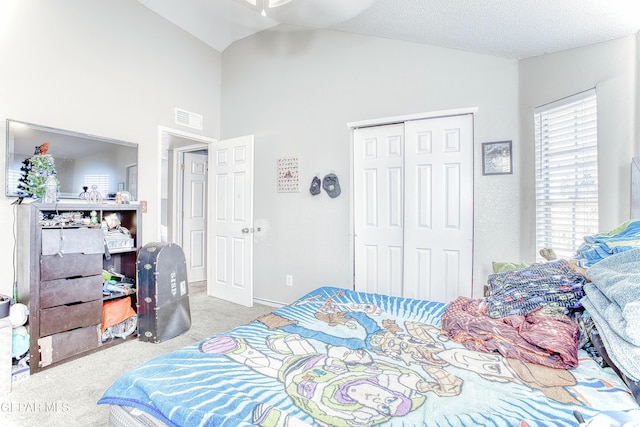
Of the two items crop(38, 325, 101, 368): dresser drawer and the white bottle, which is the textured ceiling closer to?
the white bottle

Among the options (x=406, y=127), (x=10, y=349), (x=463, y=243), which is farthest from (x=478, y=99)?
(x=10, y=349)

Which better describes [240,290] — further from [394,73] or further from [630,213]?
[630,213]

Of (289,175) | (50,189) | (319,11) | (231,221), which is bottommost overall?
(231,221)

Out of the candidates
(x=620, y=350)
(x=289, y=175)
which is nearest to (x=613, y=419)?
(x=620, y=350)

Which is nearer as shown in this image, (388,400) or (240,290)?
(388,400)

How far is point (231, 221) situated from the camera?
3.89 metres

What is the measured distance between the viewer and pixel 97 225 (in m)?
2.58

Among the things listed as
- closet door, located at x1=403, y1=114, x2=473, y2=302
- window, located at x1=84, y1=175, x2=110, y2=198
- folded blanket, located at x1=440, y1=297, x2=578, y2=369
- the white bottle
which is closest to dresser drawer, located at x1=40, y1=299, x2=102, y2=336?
the white bottle

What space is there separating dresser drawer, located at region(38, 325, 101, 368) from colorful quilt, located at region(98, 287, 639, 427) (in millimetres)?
1626

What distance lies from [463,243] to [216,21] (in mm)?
3673

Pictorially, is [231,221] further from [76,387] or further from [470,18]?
[470,18]

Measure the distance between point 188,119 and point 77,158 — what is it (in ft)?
4.64

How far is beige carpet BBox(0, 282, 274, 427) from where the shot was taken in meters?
1.73

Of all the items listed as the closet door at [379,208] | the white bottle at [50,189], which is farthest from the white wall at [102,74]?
the closet door at [379,208]
